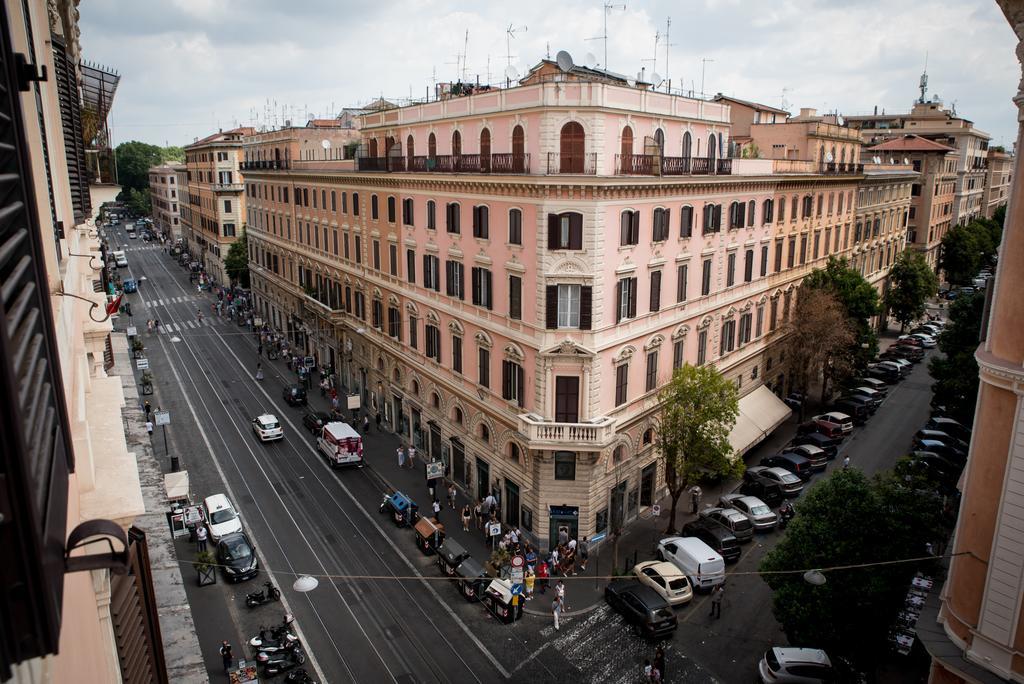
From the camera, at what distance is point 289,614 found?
93.6 ft

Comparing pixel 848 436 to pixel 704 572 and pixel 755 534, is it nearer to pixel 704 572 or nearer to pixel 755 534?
pixel 755 534

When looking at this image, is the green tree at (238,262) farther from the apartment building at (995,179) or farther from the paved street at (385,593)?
the apartment building at (995,179)

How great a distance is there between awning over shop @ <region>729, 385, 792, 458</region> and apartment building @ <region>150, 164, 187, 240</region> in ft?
383

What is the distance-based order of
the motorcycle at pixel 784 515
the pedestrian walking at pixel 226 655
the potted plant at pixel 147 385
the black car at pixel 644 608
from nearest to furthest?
the pedestrian walking at pixel 226 655 → the black car at pixel 644 608 → the motorcycle at pixel 784 515 → the potted plant at pixel 147 385

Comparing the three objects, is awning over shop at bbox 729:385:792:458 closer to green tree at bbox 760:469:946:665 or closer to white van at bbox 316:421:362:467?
green tree at bbox 760:469:946:665

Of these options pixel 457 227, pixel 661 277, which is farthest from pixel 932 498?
pixel 457 227

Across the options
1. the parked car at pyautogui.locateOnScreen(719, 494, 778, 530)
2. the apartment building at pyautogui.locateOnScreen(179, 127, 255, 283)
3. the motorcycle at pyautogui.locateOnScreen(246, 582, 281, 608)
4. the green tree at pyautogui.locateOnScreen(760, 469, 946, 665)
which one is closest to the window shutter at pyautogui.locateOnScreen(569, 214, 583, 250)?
the green tree at pyautogui.locateOnScreen(760, 469, 946, 665)

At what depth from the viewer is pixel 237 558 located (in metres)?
30.9

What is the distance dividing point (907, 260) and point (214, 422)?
62.0 m

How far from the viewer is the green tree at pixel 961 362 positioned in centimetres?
3856

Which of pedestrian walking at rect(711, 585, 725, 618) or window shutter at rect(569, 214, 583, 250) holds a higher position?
window shutter at rect(569, 214, 583, 250)

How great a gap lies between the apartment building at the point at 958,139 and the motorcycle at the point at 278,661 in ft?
290

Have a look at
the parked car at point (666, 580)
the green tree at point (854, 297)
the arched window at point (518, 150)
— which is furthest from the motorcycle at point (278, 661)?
the green tree at point (854, 297)

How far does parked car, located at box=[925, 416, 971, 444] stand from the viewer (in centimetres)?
4506
